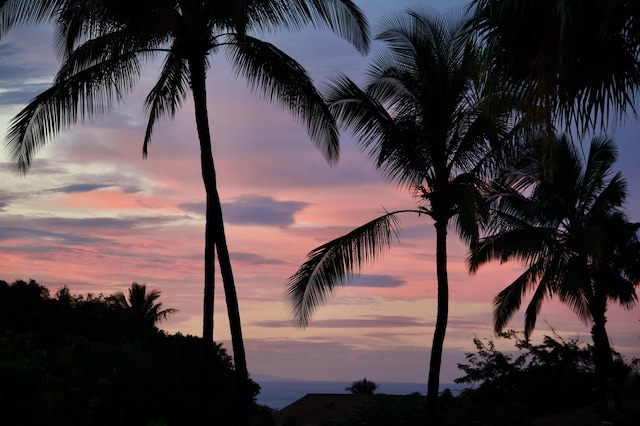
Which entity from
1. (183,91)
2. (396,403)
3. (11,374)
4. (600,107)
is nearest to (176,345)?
(396,403)

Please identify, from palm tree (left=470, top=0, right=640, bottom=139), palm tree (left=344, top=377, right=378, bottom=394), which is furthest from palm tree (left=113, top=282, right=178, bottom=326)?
palm tree (left=470, top=0, right=640, bottom=139)

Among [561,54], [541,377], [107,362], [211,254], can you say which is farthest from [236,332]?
[541,377]

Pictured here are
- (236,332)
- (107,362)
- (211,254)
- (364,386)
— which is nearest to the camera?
(236,332)

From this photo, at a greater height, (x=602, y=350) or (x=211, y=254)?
(x=211, y=254)

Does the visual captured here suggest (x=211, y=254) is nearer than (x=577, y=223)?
Yes

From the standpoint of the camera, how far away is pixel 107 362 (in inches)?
632

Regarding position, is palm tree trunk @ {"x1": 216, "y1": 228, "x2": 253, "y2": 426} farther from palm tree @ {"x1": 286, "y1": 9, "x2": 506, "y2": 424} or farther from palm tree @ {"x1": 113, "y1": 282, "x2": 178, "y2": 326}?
palm tree @ {"x1": 113, "y1": 282, "x2": 178, "y2": 326}

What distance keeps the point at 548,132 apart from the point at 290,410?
103 feet

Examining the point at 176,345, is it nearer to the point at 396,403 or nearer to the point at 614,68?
the point at 396,403

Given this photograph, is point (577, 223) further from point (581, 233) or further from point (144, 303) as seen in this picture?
point (144, 303)

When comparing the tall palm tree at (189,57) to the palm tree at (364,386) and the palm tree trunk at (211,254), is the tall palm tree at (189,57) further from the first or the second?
the palm tree at (364,386)

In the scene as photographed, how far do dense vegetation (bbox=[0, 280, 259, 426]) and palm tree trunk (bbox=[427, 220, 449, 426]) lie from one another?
4829 mm

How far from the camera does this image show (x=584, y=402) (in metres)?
35.4

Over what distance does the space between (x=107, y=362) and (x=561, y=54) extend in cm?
1169
